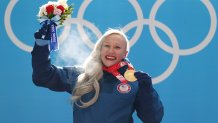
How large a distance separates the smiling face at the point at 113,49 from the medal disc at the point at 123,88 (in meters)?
0.12

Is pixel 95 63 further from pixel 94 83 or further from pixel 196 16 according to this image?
pixel 196 16

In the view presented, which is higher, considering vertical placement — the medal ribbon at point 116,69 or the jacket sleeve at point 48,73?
the medal ribbon at point 116,69

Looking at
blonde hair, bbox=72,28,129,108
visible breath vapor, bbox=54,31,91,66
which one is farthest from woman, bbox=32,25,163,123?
visible breath vapor, bbox=54,31,91,66

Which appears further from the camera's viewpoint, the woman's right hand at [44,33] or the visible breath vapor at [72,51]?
the visible breath vapor at [72,51]

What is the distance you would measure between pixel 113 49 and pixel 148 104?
0.32m

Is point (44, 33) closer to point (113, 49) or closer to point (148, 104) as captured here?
point (113, 49)

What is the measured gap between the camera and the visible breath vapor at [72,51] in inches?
103

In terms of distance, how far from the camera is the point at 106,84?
6.46 feet

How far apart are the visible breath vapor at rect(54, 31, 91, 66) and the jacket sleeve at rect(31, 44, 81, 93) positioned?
21.0 inches

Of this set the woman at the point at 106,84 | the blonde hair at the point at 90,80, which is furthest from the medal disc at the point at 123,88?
the blonde hair at the point at 90,80

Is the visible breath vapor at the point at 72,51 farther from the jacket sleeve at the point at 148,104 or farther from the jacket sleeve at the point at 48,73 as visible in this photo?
the jacket sleeve at the point at 148,104

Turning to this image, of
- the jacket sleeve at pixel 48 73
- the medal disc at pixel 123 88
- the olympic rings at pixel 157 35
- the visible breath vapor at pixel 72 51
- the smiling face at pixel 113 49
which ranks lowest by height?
the jacket sleeve at pixel 48 73

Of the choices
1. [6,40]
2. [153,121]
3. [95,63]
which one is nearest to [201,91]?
[153,121]

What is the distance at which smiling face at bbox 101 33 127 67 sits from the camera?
77.1 inches
